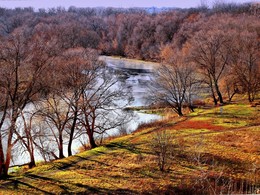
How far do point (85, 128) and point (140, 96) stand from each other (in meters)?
15.4

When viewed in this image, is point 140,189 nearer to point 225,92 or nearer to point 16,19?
point 225,92

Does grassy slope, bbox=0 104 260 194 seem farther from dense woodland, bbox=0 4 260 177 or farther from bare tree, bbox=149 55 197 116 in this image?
bare tree, bbox=149 55 197 116

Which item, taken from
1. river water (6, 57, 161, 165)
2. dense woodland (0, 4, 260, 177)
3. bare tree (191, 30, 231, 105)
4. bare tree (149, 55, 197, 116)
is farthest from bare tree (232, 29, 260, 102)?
river water (6, 57, 161, 165)


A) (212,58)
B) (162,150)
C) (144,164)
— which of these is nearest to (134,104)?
(212,58)

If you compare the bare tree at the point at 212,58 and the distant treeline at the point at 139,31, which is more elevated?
the distant treeline at the point at 139,31

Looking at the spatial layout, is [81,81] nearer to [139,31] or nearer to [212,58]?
[212,58]

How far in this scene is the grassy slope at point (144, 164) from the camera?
14.7 m

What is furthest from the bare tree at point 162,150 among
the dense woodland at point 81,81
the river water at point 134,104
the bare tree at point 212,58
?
the bare tree at point 212,58

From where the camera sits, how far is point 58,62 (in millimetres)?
23562

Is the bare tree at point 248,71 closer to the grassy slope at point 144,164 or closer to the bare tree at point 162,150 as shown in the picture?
the grassy slope at point 144,164

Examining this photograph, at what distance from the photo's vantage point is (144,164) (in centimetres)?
1716

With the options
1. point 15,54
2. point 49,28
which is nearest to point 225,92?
point 15,54

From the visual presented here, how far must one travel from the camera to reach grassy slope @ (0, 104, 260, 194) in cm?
1472

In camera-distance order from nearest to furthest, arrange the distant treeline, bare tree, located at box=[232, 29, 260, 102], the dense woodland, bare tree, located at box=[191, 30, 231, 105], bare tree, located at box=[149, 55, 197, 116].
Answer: the dense woodland < bare tree, located at box=[149, 55, 197, 116] < bare tree, located at box=[232, 29, 260, 102] < bare tree, located at box=[191, 30, 231, 105] < the distant treeline
